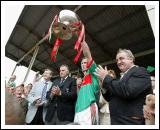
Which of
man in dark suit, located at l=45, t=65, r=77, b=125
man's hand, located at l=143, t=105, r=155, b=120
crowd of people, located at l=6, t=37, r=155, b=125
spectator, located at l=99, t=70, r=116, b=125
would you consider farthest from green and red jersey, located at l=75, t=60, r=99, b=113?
man's hand, located at l=143, t=105, r=155, b=120

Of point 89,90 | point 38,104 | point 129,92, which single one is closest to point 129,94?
point 129,92

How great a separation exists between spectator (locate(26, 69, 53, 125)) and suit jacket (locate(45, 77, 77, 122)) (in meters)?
0.22

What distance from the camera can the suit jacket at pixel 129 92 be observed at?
1.85m

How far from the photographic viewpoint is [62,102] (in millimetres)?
2801

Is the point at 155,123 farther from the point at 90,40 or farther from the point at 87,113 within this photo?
the point at 90,40

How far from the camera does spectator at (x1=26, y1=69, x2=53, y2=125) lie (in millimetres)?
3121

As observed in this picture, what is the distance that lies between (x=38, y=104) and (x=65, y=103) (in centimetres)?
50

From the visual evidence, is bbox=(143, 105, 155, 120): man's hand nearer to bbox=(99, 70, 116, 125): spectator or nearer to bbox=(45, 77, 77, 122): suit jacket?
bbox=(99, 70, 116, 125): spectator

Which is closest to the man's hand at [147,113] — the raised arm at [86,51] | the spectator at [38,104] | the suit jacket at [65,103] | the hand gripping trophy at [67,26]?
the raised arm at [86,51]

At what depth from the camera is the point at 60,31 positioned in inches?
102

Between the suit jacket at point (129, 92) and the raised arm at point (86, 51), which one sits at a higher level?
the raised arm at point (86, 51)

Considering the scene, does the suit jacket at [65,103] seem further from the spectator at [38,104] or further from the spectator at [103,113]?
the spectator at [103,113]

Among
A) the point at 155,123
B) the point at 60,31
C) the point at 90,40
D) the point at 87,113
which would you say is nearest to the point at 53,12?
the point at 90,40

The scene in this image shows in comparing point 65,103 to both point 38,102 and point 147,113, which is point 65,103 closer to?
point 38,102
